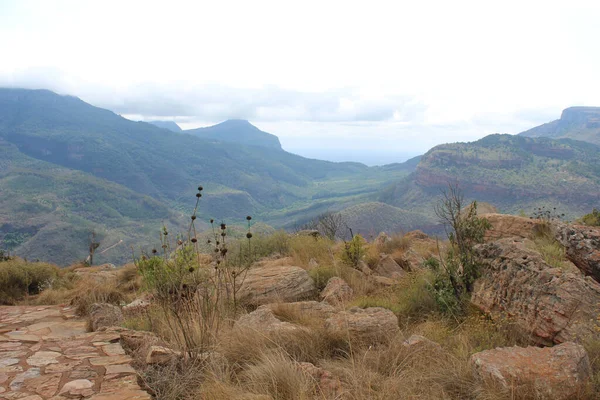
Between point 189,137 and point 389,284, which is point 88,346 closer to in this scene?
point 389,284

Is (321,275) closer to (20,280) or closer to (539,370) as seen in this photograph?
(539,370)

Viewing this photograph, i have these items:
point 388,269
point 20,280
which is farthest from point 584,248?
point 20,280

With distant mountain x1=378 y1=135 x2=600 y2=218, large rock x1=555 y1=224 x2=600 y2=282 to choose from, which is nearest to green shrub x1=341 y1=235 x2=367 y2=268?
large rock x1=555 y1=224 x2=600 y2=282

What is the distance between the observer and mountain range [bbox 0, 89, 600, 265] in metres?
52.3

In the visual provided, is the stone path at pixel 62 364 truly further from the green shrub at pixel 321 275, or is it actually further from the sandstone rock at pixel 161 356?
the green shrub at pixel 321 275

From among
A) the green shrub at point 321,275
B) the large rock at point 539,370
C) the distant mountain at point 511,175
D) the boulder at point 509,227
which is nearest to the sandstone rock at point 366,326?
the large rock at point 539,370

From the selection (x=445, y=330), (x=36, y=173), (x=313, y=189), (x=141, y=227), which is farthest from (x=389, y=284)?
(x=313, y=189)

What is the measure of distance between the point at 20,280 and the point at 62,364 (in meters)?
6.03

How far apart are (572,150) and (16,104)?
658ft

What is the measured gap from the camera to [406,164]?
16100 cm

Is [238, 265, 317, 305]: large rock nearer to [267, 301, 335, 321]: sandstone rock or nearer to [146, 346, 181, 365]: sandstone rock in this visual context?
[267, 301, 335, 321]: sandstone rock

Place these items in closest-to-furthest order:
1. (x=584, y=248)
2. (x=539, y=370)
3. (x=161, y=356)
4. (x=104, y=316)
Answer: (x=539, y=370) → (x=161, y=356) → (x=104, y=316) → (x=584, y=248)

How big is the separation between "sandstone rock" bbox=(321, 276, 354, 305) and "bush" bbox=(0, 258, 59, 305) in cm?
628

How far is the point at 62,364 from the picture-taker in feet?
12.2
